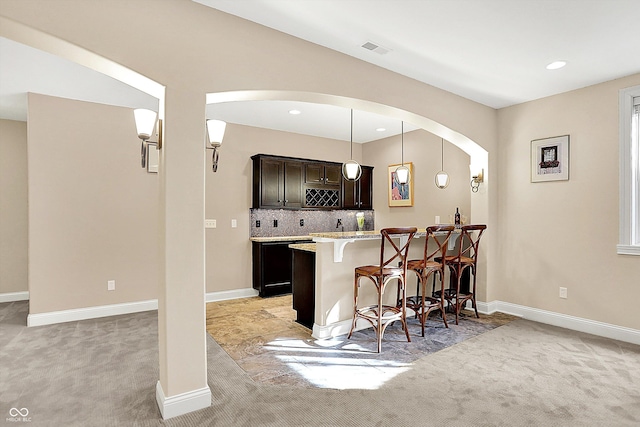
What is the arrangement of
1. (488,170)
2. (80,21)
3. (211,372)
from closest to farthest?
(80,21)
(211,372)
(488,170)

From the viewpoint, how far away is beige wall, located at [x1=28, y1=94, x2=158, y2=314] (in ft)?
13.3

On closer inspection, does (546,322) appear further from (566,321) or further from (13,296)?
(13,296)

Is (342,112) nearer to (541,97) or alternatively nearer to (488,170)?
(488,170)

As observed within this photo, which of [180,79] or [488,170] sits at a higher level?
[180,79]

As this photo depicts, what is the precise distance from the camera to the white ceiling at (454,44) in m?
2.37

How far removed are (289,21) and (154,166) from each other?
9.85 ft

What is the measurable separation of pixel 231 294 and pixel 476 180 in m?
3.91

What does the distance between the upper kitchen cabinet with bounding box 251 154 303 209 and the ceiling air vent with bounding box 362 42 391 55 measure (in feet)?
9.41

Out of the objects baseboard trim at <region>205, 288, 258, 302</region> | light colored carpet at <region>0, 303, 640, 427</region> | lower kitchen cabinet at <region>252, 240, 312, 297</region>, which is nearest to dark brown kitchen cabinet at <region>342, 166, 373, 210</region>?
lower kitchen cabinet at <region>252, 240, 312, 297</region>

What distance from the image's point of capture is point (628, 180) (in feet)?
11.5

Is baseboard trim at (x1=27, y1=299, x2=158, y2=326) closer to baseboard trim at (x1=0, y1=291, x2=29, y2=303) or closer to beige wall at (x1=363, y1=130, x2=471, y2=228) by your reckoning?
baseboard trim at (x1=0, y1=291, x2=29, y2=303)

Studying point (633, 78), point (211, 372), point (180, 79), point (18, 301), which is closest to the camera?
point (180, 79)

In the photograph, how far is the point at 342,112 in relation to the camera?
480 cm

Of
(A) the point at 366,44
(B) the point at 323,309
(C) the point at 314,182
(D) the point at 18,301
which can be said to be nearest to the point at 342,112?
(C) the point at 314,182
